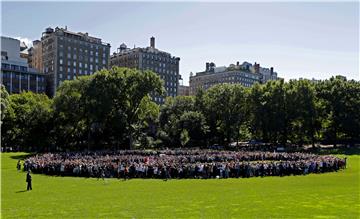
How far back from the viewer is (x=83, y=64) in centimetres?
14862

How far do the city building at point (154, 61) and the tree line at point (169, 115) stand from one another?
7676cm

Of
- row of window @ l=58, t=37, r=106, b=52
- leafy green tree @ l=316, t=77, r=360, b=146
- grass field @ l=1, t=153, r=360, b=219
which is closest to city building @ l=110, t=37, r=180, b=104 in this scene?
row of window @ l=58, t=37, r=106, b=52

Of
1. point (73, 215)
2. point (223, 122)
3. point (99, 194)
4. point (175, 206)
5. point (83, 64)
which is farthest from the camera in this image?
point (83, 64)

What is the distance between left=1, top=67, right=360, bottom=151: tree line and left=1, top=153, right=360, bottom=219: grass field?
41663mm

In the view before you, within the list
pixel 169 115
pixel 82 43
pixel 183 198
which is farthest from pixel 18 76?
pixel 183 198

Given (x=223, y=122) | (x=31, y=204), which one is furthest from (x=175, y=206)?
(x=223, y=122)

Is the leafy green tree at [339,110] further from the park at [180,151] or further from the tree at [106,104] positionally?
the tree at [106,104]

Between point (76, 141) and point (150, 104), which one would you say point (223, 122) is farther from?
point (76, 141)

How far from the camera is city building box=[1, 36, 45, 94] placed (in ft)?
442

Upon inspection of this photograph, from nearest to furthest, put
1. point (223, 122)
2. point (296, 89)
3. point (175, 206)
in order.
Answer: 1. point (175, 206)
2. point (296, 89)
3. point (223, 122)

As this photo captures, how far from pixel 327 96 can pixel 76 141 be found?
49.8m

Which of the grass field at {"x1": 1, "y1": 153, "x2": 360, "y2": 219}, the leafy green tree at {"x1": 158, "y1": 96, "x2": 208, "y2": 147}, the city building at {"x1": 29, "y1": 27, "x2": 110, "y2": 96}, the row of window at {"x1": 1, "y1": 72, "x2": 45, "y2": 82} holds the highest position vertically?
the city building at {"x1": 29, "y1": 27, "x2": 110, "y2": 96}

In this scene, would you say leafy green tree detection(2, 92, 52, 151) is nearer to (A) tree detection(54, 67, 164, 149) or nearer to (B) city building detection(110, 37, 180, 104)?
(A) tree detection(54, 67, 164, 149)

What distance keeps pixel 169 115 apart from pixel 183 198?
70426mm
